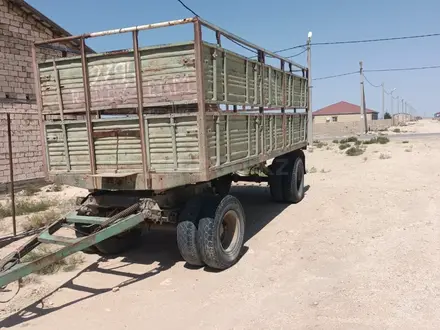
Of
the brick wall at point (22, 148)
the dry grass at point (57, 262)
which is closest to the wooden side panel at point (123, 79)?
the dry grass at point (57, 262)

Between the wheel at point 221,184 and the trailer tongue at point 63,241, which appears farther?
the wheel at point 221,184

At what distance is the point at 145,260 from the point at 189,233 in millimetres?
1222

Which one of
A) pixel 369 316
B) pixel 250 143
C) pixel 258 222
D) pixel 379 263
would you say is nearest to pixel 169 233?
pixel 258 222

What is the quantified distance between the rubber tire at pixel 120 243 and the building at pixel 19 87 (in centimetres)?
683

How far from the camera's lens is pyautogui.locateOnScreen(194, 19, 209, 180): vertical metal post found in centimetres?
416

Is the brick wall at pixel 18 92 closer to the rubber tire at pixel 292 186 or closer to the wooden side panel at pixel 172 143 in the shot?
the rubber tire at pixel 292 186

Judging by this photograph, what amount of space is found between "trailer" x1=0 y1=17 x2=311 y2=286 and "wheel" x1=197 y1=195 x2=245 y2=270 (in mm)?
12

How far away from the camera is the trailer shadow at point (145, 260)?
4008mm

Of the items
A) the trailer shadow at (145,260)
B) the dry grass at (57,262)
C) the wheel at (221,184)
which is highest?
the wheel at (221,184)

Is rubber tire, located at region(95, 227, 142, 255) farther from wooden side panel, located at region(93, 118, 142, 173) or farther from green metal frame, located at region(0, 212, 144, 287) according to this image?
wooden side panel, located at region(93, 118, 142, 173)

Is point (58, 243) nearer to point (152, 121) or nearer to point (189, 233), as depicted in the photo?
point (189, 233)

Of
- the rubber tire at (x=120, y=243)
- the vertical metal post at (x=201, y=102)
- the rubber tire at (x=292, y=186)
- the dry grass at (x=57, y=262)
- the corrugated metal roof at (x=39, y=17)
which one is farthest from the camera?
the corrugated metal roof at (x=39, y=17)

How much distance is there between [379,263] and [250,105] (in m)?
2.63

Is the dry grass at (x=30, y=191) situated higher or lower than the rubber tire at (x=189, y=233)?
lower
